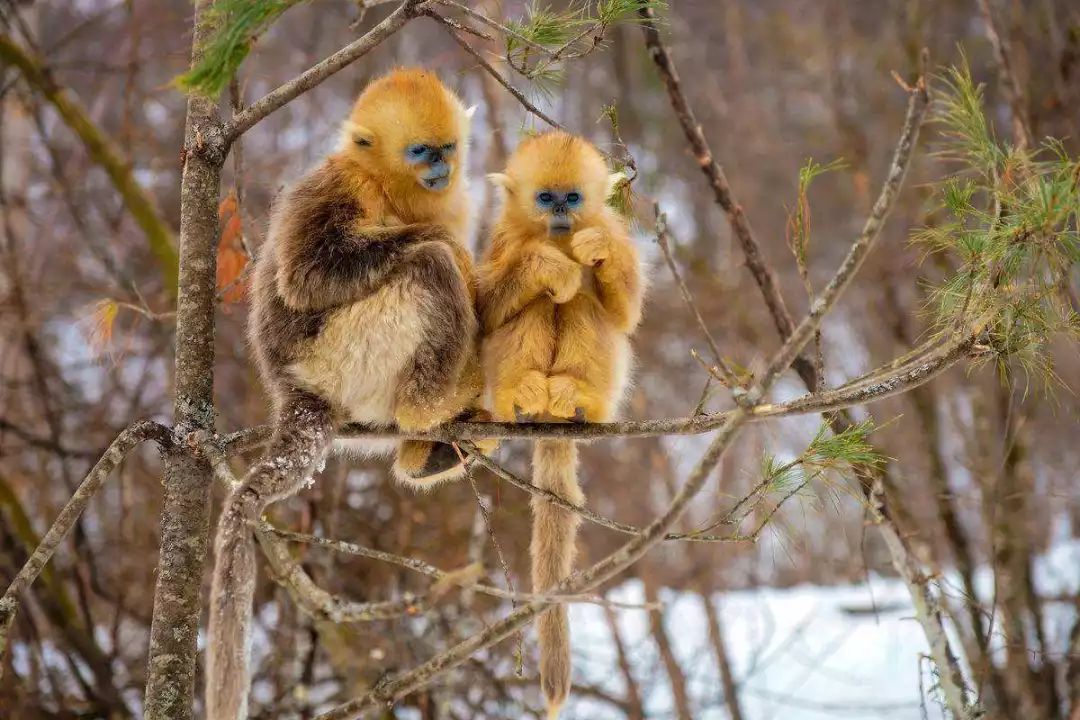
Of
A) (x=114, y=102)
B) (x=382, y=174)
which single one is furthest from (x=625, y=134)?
(x=114, y=102)

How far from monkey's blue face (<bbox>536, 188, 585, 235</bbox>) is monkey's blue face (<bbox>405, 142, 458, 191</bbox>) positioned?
12.5 inches

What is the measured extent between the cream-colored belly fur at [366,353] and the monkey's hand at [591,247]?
535 millimetres

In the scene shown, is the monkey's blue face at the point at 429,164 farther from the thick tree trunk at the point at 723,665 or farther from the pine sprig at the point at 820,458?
the thick tree trunk at the point at 723,665

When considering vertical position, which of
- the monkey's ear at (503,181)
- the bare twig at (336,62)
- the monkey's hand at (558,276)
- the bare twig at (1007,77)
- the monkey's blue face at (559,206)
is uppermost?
the bare twig at (1007,77)

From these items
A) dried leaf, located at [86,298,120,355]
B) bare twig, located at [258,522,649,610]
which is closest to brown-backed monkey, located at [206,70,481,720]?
bare twig, located at [258,522,649,610]

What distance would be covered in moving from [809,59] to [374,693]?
398 inches

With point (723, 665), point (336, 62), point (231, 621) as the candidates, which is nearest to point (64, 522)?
point (231, 621)

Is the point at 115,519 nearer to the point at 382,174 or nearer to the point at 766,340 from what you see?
the point at 382,174

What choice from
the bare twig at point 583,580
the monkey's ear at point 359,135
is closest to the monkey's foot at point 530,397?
the bare twig at point 583,580

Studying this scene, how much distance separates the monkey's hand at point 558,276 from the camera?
9.87ft

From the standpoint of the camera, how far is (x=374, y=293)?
3000 millimetres

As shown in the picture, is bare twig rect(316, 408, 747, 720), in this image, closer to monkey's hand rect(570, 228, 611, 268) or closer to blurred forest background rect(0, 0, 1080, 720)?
blurred forest background rect(0, 0, 1080, 720)

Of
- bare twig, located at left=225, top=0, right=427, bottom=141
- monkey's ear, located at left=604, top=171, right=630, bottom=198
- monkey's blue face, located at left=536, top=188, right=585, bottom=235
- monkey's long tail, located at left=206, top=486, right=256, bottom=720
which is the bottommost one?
monkey's long tail, located at left=206, top=486, right=256, bottom=720

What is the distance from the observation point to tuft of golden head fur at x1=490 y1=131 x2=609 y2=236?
3260 millimetres
